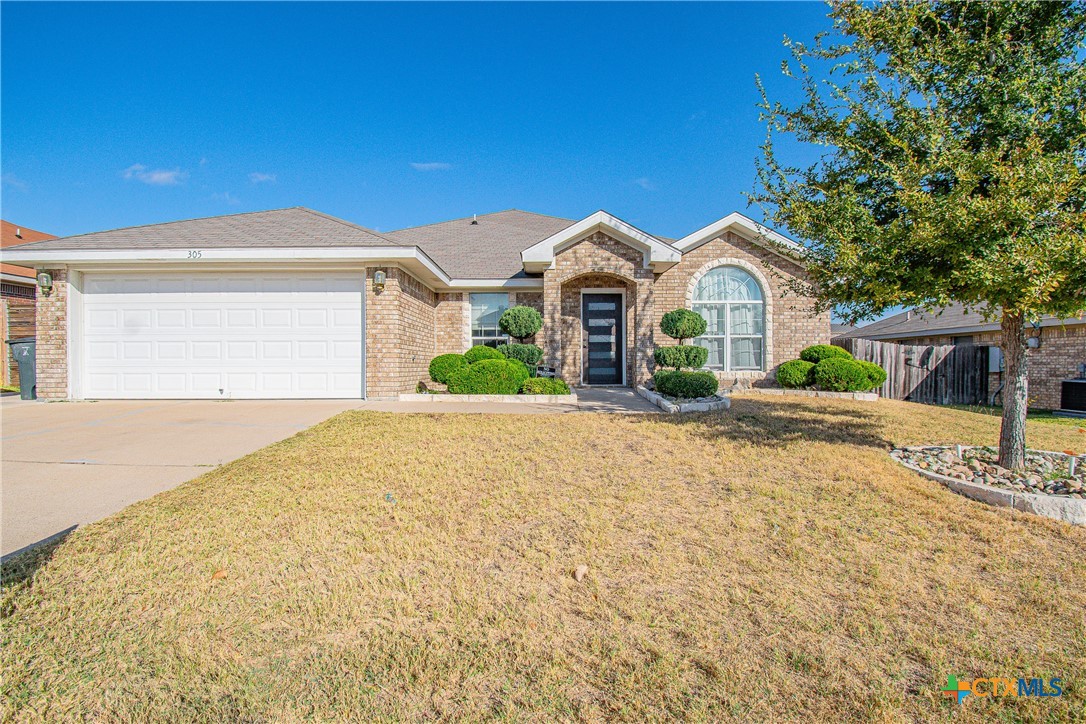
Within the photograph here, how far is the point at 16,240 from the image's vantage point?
16.3 meters

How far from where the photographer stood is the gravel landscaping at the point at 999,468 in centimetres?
417

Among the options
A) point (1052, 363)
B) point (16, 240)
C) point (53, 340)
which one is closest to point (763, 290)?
point (1052, 363)

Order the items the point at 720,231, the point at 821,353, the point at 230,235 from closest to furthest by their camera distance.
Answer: the point at 230,235 → the point at 821,353 → the point at 720,231

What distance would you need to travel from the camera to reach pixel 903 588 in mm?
2648

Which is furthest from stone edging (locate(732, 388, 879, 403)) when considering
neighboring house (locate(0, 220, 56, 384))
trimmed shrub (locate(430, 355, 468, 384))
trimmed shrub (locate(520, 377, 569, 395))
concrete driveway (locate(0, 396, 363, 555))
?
neighboring house (locate(0, 220, 56, 384))

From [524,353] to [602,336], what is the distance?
99.6 inches

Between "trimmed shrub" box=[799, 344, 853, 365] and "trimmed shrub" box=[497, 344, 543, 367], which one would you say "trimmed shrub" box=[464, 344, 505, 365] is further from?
"trimmed shrub" box=[799, 344, 853, 365]

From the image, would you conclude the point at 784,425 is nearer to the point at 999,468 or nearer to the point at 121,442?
the point at 999,468

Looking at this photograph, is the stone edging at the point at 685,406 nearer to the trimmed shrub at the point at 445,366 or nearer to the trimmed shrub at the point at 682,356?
the trimmed shrub at the point at 682,356

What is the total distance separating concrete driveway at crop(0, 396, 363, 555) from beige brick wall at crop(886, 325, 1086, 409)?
16.7 meters

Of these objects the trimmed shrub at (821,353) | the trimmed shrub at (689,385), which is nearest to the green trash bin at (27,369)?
the trimmed shrub at (689,385)

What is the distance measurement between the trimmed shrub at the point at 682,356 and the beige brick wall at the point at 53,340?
12.4 metres

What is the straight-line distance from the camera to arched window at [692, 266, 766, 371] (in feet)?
42.2

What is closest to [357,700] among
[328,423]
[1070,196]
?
[328,423]
